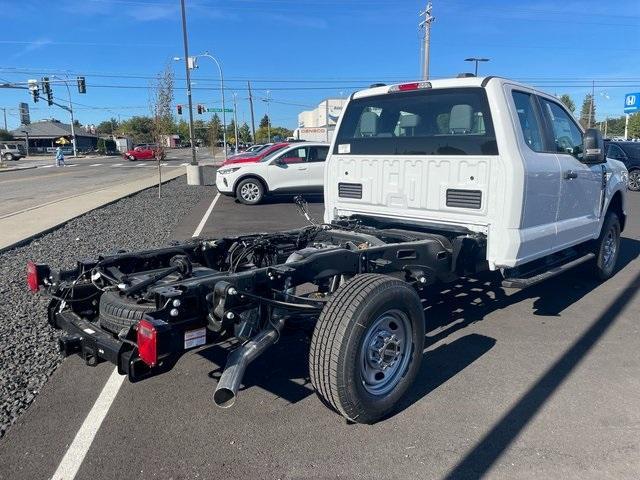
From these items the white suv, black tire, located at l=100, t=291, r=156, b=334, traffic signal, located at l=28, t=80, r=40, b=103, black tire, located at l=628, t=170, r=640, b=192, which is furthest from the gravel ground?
traffic signal, located at l=28, t=80, r=40, b=103

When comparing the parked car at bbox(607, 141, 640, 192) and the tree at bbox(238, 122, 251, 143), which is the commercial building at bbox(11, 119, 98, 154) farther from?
the parked car at bbox(607, 141, 640, 192)

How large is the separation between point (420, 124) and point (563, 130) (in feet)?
5.51

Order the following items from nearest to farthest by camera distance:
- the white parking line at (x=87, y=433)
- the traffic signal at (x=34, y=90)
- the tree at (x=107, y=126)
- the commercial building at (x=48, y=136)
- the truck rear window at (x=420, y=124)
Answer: the white parking line at (x=87, y=433) < the truck rear window at (x=420, y=124) < the traffic signal at (x=34, y=90) < the commercial building at (x=48, y=136) < the tree at (x=107, y=126)

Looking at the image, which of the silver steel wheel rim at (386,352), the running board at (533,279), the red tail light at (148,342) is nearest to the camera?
the red tail light at (148,342)

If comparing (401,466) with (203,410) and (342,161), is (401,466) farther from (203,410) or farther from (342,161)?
(342,161)

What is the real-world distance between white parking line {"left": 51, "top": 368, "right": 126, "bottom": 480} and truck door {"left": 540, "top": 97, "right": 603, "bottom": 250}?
4.35 meters

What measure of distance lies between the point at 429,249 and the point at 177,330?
7.58 feet

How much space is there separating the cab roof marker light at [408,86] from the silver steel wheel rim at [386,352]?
252 cm

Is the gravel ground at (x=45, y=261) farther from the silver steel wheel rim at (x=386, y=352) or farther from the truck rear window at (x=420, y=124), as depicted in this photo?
the truck rear window at (x=420, y=124)

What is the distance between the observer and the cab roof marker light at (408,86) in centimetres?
517

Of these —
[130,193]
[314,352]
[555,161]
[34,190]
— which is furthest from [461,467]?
[34,190]

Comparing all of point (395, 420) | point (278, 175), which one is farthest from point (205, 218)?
point (395, 420)

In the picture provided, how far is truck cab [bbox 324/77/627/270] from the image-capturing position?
4637 millimetres

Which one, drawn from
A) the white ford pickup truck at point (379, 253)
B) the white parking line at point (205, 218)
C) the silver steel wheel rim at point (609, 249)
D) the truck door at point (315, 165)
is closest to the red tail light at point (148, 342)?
the white ford pickup truck at point (379, 253)
